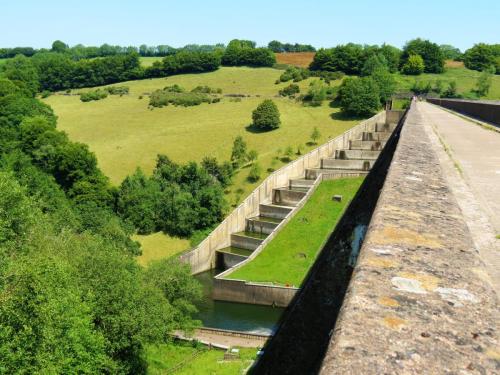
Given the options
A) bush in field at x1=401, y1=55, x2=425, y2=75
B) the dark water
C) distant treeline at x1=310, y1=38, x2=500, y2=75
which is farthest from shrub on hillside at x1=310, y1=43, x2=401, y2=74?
the dark water

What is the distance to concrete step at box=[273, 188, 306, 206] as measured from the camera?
165 ft

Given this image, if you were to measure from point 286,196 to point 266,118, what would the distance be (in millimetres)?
21684

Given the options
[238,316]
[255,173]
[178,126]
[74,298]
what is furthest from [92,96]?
[74,298]

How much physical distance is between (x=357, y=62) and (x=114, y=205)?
6938cm

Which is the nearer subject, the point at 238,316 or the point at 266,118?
the point at 238,316

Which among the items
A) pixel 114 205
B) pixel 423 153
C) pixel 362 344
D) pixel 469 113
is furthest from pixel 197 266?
pixel 362 344

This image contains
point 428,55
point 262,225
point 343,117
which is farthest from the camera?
point 428,55

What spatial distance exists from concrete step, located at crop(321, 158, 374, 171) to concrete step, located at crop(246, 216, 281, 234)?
1182 cm

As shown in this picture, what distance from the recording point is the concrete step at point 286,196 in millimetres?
50375

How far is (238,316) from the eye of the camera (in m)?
33.7

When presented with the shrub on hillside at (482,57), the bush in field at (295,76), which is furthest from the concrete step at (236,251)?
the shrub on hillside at (482,57)

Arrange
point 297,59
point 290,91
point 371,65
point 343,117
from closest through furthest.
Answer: point 343,117
point 290,91
point 371,65
point 297,59

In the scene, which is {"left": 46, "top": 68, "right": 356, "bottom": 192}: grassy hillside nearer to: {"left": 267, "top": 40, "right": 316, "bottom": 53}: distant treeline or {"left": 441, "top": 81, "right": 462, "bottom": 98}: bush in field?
{"left": 441, "top": 81, "right": 462, "bottom": 98}: bush in field

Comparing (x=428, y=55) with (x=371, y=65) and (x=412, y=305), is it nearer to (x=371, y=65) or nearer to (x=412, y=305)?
(x=371, y=65)
